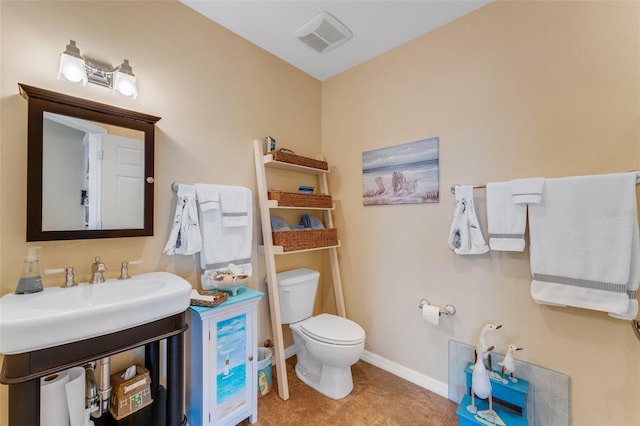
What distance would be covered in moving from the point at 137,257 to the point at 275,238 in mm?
855

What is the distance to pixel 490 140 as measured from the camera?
1661 millimetres

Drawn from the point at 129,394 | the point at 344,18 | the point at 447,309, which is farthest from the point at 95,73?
the point at 447,309

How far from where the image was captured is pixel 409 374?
2.00 metres

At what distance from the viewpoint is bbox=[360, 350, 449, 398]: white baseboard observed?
6.03ft

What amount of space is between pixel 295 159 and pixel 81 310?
1551 mm

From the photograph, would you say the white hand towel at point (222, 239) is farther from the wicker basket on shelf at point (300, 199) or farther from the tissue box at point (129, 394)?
the tissue box at point (129, 394)

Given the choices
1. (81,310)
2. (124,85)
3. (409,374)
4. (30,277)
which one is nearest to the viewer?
(81,310)

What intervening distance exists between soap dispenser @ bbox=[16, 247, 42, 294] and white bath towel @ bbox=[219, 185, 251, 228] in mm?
866

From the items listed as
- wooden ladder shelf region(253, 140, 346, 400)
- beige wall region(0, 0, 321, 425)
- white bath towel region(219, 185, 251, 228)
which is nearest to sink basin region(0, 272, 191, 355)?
beige wall region(0, 0, 321, 425)

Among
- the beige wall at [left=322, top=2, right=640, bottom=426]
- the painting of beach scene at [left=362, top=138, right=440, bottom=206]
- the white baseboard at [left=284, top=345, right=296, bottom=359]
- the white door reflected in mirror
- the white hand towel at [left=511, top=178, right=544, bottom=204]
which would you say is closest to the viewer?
the white door reflected in mirror

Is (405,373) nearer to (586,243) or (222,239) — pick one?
(586,243)

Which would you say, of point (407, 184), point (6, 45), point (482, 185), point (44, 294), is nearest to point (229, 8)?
point (6, 45)

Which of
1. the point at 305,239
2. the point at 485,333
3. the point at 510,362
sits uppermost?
the point at 305,239

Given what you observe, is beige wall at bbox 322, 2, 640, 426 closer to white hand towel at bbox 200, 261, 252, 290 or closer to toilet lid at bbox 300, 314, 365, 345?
toilet lid at bbox 300, 314, 365, 345
